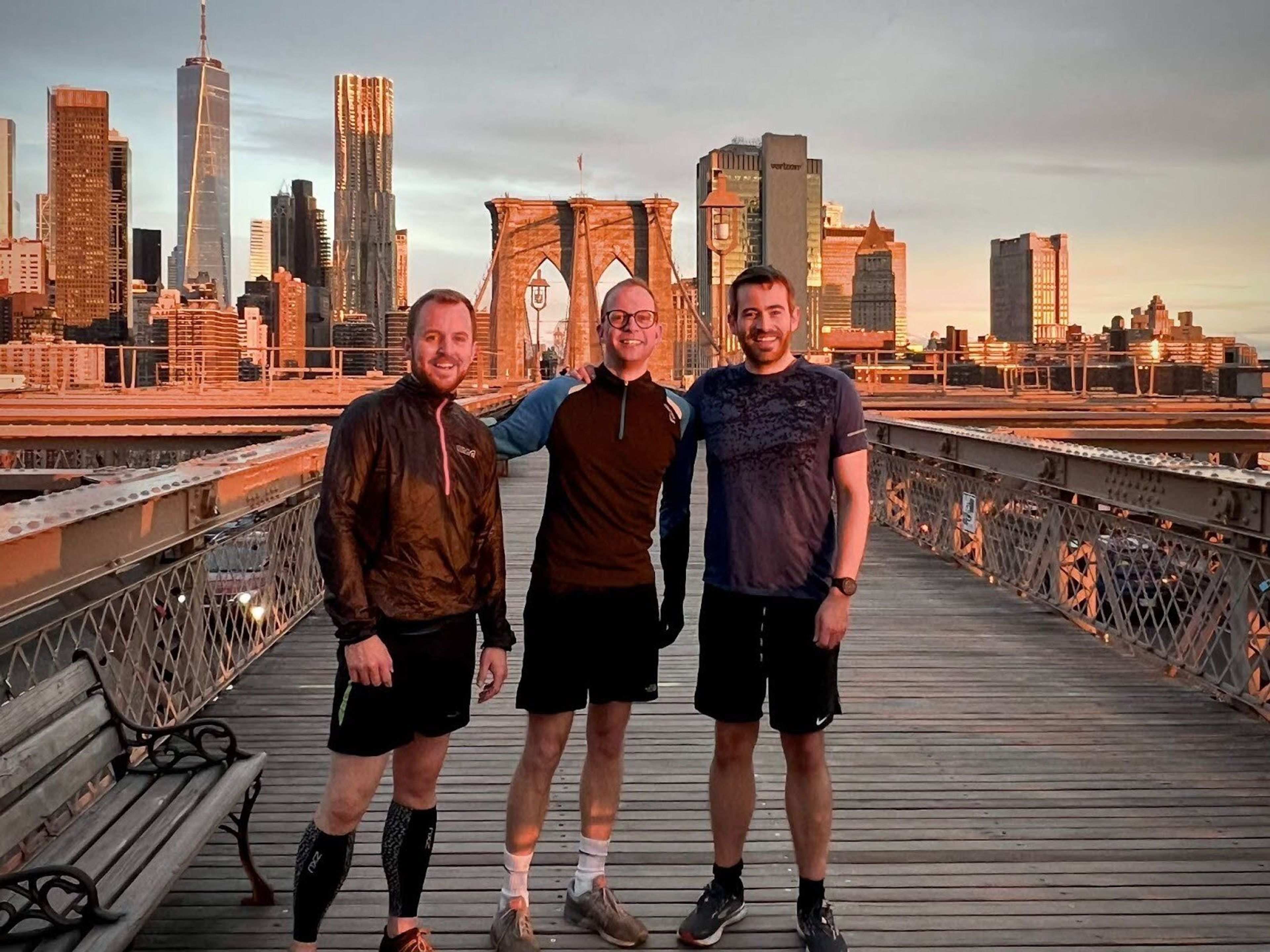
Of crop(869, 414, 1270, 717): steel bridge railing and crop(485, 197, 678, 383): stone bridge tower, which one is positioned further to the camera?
crop(485, 197, 678, 383): stone bridge tower

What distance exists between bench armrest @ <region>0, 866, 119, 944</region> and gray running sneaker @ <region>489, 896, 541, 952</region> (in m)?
0.81

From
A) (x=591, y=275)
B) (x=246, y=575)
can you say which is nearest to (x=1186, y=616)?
(x=246, y=575)

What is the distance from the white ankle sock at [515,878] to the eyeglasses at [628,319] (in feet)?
3.87

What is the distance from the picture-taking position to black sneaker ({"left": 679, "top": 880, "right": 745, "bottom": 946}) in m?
2.65

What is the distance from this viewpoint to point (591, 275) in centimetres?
5919

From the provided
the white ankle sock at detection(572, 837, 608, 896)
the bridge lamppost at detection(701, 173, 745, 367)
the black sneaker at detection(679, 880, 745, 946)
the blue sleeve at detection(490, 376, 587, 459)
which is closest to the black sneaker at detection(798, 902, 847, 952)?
the black sneaker at detection(679, 880, 745, 946)

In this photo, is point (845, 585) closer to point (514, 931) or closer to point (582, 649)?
point (582, 649)

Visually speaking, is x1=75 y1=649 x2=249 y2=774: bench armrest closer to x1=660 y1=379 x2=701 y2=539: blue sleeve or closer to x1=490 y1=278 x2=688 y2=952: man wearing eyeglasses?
x1=490 y1=278 x2=688 y2=952: man wearing eyeglasses

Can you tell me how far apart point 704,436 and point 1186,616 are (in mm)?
2866

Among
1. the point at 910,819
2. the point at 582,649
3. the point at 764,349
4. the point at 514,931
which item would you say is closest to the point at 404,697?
the point at 582,649

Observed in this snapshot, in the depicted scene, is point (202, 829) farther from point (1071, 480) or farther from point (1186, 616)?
point (1071, 480)

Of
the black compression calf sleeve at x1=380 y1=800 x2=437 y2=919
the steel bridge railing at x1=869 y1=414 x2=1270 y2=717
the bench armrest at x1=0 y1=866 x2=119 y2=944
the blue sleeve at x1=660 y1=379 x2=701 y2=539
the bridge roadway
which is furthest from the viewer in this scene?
the steel bridge railing at x1=869 y1=414 x2=1270 y2=717

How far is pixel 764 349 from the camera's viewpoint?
110 inches

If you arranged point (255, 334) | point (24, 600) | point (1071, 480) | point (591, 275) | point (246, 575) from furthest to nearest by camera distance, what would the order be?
point (255, 334) < point (591, 275) < point (246, 575) < point (1071, 480) < point (24, 600)
